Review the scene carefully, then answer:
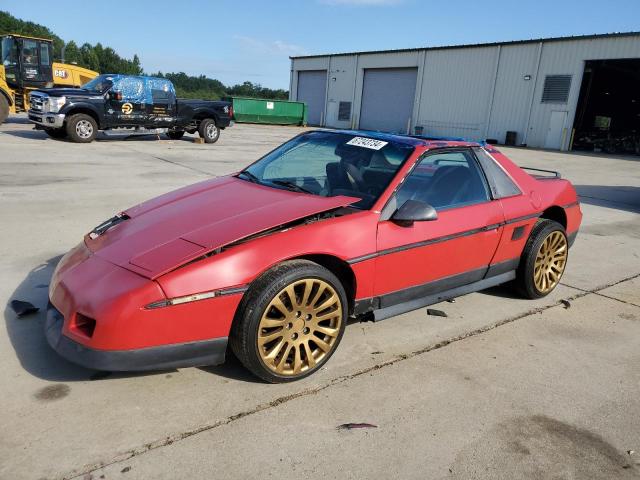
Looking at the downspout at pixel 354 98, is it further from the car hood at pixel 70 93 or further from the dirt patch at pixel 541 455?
the dirt patch at pixel 541 455

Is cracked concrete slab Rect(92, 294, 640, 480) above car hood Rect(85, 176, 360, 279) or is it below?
below

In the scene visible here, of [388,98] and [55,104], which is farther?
[388,98]

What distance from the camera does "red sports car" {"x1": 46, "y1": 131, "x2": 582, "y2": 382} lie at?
2.49m

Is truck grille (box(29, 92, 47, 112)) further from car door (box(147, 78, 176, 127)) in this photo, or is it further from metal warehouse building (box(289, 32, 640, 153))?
metal warehouse building (box(289, 32, 640, 153))

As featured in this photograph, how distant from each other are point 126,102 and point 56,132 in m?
2.19

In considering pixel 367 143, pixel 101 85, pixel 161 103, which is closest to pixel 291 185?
pixel 367 143

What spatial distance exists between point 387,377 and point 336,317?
474 millimetres

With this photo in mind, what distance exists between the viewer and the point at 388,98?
3725 centimetres

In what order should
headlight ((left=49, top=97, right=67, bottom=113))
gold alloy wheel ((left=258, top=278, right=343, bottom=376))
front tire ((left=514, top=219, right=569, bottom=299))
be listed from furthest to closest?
headlight ((left=49, top=97, right=67, bottom=113)) < front tire ((left=514, top=219, right=569, bottom=299)) < gold alloy wheel ((left=258, top=278, right=343, bottom=376))

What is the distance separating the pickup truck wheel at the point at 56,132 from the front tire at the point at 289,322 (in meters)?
14.2

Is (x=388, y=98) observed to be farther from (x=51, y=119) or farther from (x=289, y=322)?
(x=289, y=322)

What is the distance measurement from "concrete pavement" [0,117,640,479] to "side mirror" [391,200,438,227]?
874mm

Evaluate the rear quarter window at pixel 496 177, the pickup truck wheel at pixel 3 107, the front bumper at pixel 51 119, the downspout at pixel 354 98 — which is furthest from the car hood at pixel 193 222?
the downspout at pixel 354 98

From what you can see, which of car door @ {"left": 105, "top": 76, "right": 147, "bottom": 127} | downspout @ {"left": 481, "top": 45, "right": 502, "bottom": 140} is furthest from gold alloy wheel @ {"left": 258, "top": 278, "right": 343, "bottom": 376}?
downspout @ {"left": 481, "top": 45, "right": 502, "bottom": 140}
